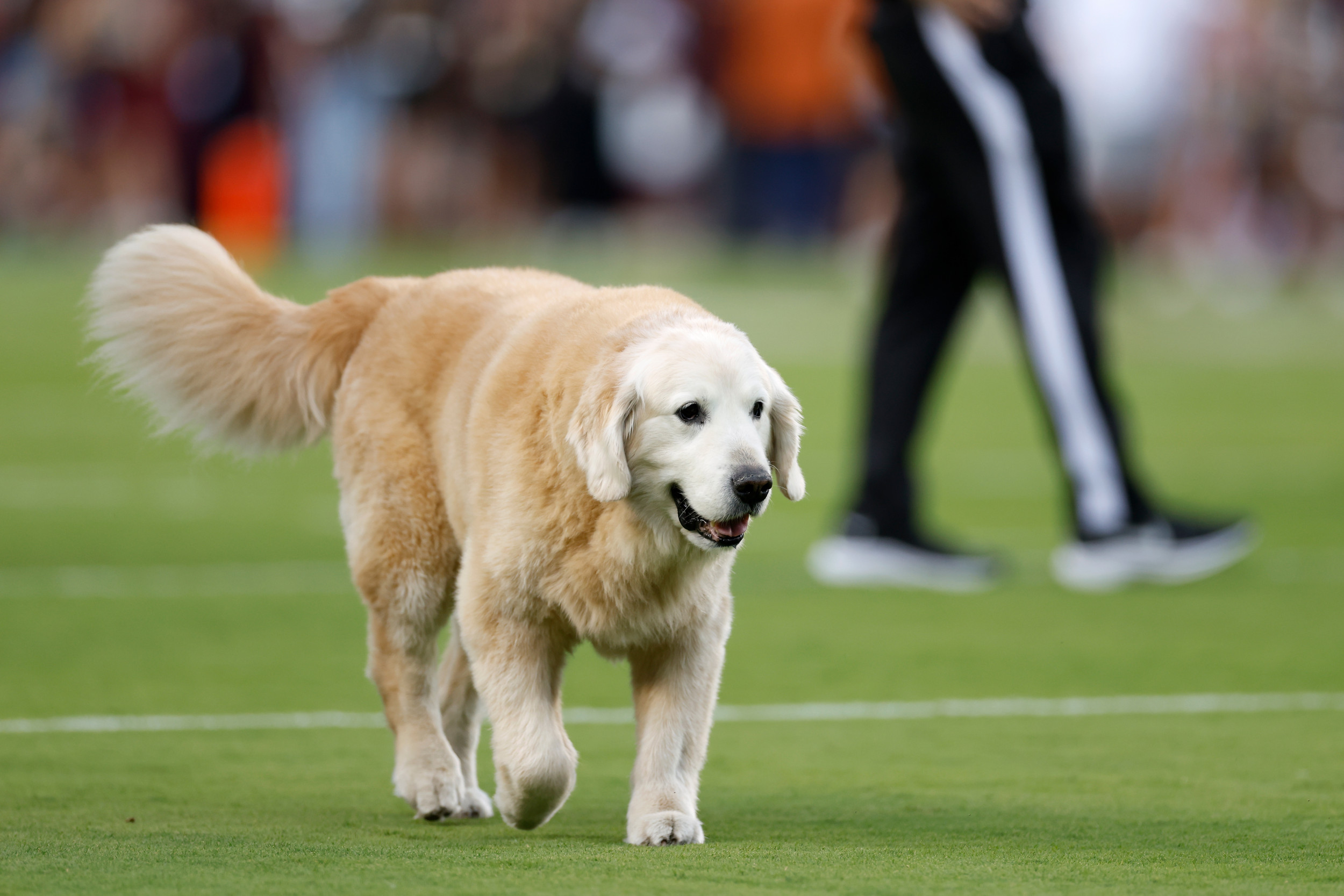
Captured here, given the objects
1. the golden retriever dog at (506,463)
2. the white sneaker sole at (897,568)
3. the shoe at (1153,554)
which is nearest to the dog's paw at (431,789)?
the golden retriever dog at (506,463)

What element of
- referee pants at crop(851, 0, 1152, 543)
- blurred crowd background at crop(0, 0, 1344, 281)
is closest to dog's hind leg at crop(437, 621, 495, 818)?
referee pants at crop(851, 0, 1152, 543)

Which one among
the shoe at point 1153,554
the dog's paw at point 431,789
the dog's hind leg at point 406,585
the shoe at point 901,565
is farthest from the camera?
the shoe at point 901,565

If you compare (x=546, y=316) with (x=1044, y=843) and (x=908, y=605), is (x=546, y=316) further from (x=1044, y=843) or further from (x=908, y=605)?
(x=908, y=605)

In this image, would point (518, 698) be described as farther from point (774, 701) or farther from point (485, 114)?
point (485, 114)

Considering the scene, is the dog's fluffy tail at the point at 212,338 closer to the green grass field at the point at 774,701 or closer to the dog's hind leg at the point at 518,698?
the green grass field at the point at 774,701

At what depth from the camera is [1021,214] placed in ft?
25.9

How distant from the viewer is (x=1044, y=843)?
427cm

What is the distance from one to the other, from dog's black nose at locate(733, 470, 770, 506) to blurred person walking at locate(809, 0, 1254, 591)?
400cm

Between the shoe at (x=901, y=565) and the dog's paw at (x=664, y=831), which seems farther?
the shoe at (x=901, y=565)

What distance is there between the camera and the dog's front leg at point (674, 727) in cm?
429

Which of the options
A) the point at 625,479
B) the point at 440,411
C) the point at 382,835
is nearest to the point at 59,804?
the point at 382,835

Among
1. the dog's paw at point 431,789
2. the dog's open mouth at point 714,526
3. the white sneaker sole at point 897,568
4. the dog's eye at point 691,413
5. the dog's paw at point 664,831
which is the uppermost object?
the dog's eye at point 691,413

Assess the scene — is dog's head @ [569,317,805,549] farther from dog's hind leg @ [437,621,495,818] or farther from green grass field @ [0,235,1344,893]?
dog's hind leg @ [437,621,495,818]

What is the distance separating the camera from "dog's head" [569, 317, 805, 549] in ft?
13.4
